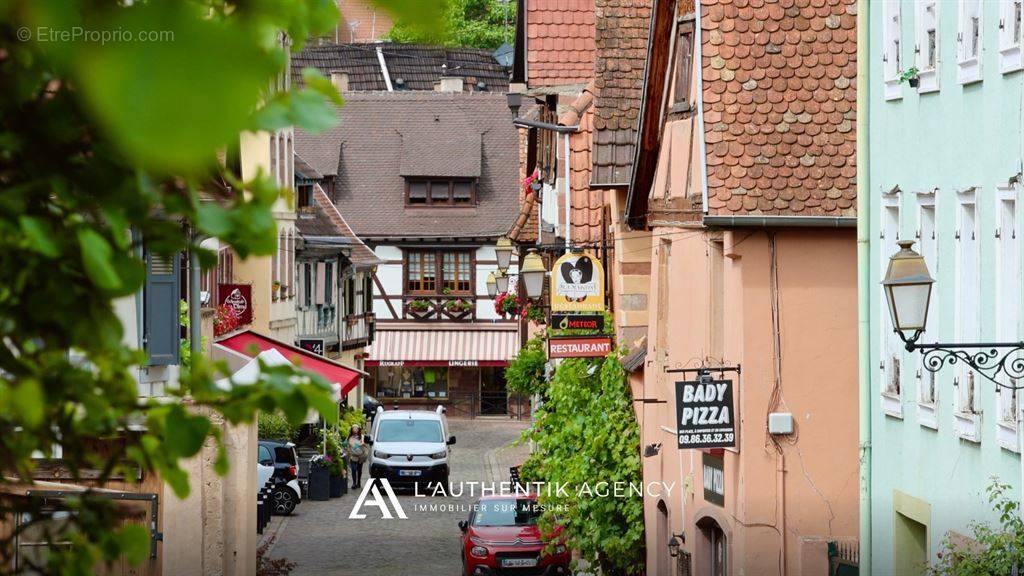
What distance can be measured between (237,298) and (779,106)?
47.6 ft

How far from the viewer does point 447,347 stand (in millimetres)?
52625

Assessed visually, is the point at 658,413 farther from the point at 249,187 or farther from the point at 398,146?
the point at 398,146

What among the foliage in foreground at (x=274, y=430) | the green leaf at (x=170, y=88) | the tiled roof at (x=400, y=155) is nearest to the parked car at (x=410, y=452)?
the foliage in foreground at (x=274, y=430)

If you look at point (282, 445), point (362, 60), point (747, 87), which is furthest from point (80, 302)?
point (362, 60)

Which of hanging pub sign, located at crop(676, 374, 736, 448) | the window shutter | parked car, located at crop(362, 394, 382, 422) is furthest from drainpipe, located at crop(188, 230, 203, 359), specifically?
parked car, located at crop(362, 394, 382, 422)

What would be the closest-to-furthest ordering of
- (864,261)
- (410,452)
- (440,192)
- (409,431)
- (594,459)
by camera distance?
1. (864,261)
2. (594,459)
3. (410,452)
4. (409,431)
5. (440,192)

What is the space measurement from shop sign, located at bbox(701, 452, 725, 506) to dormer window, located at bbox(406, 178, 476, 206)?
3711cm

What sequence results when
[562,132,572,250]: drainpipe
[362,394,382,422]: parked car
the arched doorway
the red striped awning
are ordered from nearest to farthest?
the arched doorway, the red striped awning, [562,132,572,250]: drainpipe, [362,394,382,422]: parked car

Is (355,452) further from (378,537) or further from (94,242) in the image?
(94,242)

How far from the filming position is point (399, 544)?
27125 millimetres

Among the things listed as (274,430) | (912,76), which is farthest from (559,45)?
(912,76)

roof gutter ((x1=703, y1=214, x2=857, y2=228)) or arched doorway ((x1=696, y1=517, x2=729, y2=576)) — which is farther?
arched doorway ((x1=696, y1=517, x2=729, y2=576))

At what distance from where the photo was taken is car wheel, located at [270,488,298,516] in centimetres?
3062

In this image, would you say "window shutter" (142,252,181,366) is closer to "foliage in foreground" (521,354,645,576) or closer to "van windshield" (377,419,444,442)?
"foliage in foreground" (521,354,645,576)
